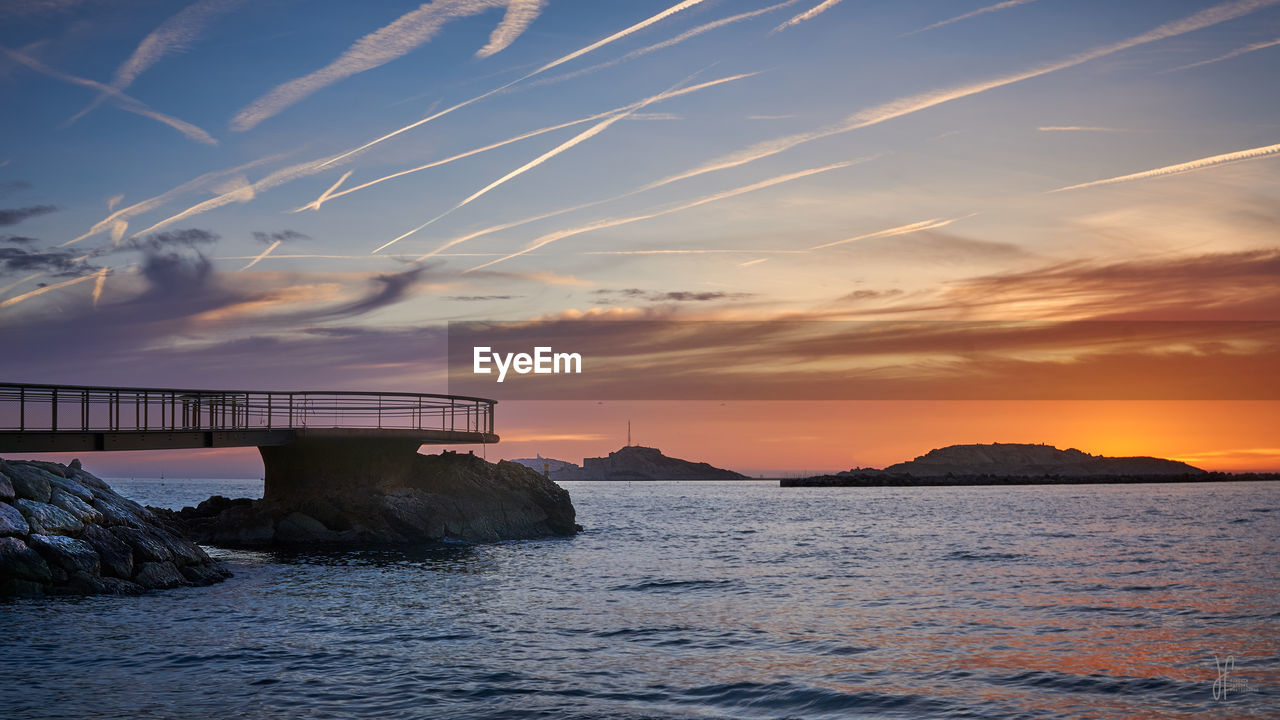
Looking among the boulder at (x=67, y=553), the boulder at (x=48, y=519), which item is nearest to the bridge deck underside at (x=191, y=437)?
the boulder at (x=48, y=519)

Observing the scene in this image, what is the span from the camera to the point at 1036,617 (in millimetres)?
21922

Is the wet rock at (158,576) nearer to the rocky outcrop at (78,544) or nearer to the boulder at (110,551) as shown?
the rocky outcrop at (78,544)

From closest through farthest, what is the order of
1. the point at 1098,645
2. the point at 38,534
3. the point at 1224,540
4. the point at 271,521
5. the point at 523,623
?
the point at 1098,645 < the point at 523,623 < the point at 38,534 < the point at 271,521 < the point at 1224,540

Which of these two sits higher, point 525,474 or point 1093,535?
point 525,474

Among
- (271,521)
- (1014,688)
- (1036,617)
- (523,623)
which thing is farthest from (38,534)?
(1036,617)

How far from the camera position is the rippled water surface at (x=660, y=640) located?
13750 millimetres

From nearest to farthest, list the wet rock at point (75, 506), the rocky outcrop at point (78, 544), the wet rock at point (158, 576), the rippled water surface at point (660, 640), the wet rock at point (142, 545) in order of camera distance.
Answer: the rippled water surface at point (660, 640)
the rocky outcrop at point (78, 544)
the wet rock at point (158, 576)
the wet rock at point (75, 506)
the wet rock at point (142, 545)

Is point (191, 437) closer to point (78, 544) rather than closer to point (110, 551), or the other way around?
point (110, 551)

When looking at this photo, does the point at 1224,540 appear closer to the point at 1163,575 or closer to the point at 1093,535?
the point at 1093,535

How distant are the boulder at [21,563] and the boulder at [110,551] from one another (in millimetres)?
1631

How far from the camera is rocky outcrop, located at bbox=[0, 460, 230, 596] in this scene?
75.1 ft

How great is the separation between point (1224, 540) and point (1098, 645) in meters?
33.4

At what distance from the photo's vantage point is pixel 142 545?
26.0 m


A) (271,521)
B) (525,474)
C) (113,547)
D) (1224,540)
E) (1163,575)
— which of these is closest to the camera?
(113,547)
